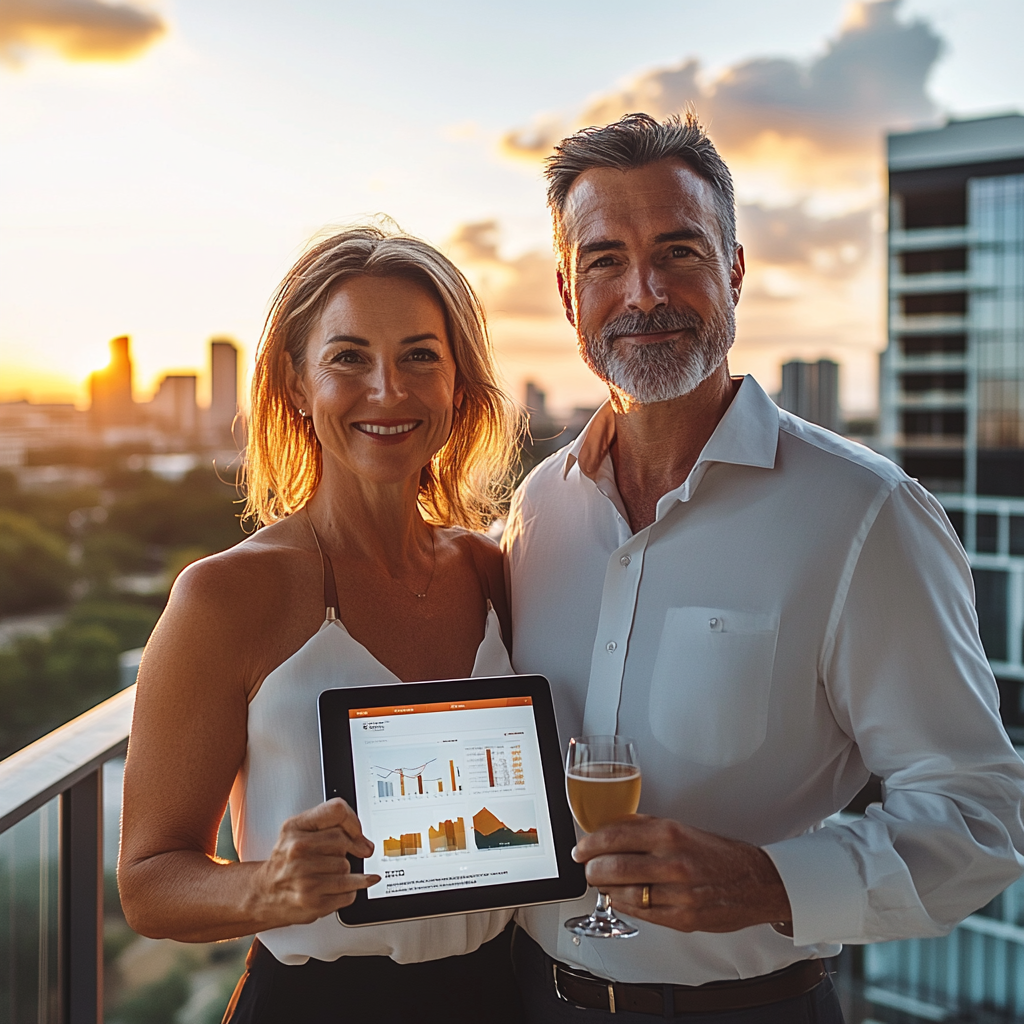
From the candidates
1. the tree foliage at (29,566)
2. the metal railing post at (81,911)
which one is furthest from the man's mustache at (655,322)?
the tree foliage at (29,566)

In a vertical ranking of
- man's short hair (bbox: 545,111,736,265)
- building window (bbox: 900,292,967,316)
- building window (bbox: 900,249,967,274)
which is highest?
building window (bbox: 900,249,967,274)

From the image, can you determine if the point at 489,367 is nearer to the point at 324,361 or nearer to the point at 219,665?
the point at 324,361

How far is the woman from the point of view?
1560mm

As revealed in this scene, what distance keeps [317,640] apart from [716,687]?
0.74 m

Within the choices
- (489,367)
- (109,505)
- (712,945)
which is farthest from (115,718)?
(109,505)

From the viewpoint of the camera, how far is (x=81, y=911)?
2141mm

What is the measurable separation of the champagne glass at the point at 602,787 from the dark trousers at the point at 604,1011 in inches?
11.0

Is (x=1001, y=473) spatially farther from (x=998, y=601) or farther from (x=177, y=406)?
(x=177, y=406)

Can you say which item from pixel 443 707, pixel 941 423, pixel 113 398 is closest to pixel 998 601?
pixel 941 423

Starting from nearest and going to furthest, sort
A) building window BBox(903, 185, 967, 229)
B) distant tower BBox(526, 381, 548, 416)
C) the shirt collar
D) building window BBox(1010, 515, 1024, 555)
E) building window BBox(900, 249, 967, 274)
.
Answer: the shirt collar → distant tower BBox(526, 381, 548, 416) → building window BBox(1010, 515, 1024, 555) → building window BBox(903, 185, 967, 229) → building window BBox(900, 249, 967, 274)

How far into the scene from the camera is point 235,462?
7.52ft

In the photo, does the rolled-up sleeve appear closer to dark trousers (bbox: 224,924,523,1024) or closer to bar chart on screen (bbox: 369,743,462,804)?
bar chart on screen (bbox: 369,743,462,804)

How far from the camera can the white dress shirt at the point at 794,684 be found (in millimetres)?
1569

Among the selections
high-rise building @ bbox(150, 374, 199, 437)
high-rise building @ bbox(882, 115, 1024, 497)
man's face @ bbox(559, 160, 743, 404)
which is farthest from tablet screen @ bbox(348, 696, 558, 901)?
high-rise building @ bbox(882, 115, 1024, 497)
